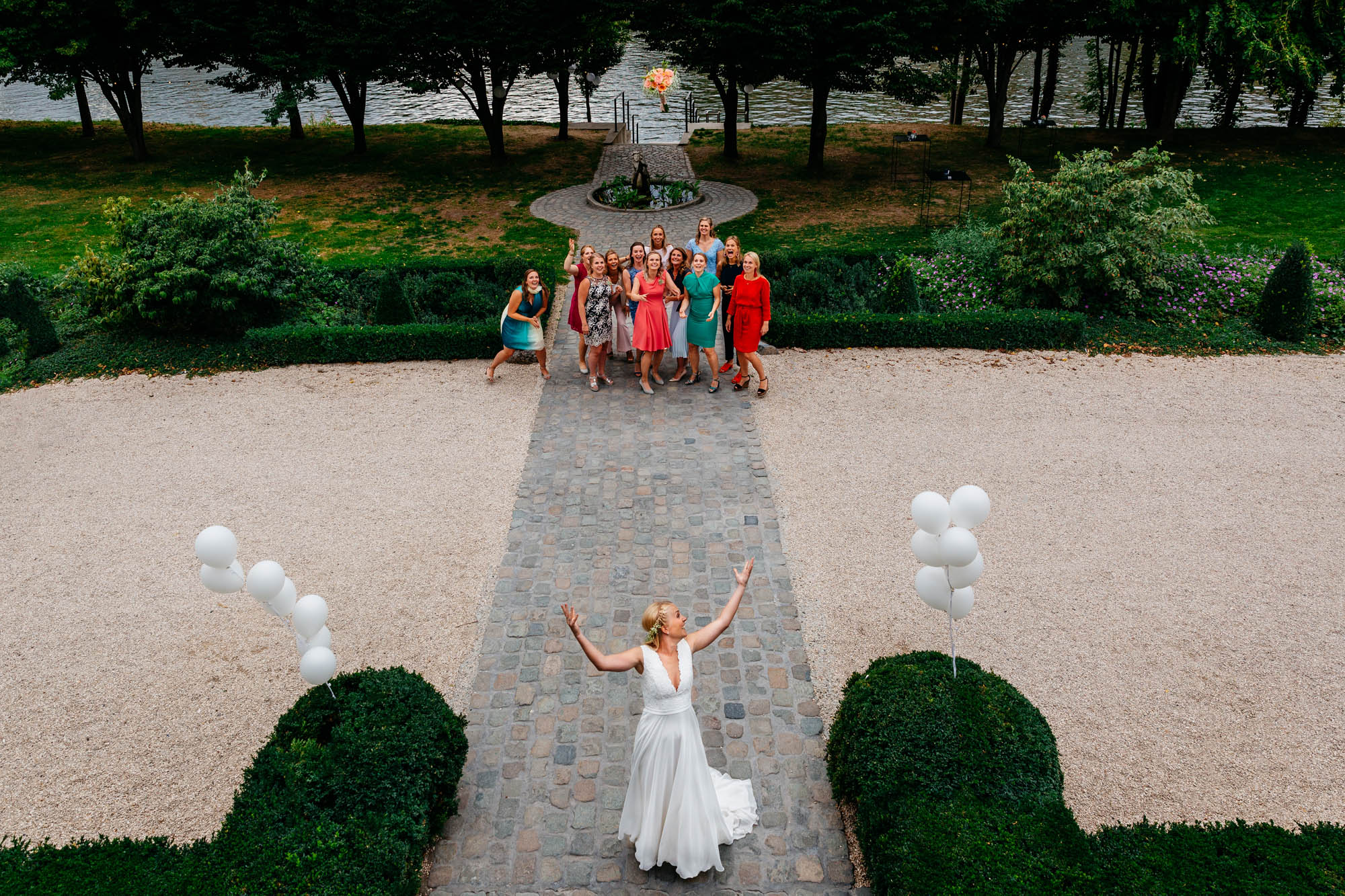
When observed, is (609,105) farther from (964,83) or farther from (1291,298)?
(1291,298)

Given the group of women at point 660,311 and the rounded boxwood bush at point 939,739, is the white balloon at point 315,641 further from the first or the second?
the group of women at point 660,311

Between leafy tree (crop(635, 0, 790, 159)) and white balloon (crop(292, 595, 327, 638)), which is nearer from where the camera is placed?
white balloon (crop(292, 595, 327, 638))

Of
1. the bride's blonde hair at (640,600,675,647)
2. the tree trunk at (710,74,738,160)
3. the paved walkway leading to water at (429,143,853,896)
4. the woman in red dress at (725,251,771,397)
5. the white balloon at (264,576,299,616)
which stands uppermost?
the tree trunk at (710,74,738,160)

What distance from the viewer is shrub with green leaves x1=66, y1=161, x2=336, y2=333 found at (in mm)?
13062

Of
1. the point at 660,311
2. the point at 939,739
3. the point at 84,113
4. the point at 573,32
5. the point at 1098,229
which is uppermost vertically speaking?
the point at 573,32

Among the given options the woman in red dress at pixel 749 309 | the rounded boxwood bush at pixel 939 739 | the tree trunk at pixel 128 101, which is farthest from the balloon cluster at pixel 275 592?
the tree trunk at pixel 128 101

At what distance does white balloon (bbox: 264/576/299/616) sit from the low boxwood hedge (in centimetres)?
377

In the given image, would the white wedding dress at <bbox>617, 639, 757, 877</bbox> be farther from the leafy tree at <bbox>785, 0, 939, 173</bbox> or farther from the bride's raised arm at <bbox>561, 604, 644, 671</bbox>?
the leafy tree at <bbox>785, 0, 939, 173</bbox>

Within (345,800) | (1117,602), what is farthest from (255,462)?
(1117,602)

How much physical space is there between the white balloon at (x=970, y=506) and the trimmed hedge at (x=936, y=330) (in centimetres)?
796

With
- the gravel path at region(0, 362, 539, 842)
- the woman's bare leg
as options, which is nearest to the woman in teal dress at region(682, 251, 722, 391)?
the gravel path at region(0, 362, 539, 842)

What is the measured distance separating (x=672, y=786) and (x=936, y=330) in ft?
32.4

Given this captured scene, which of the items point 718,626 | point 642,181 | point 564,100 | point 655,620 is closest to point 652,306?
point 718,626

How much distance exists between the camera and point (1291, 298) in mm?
13281
